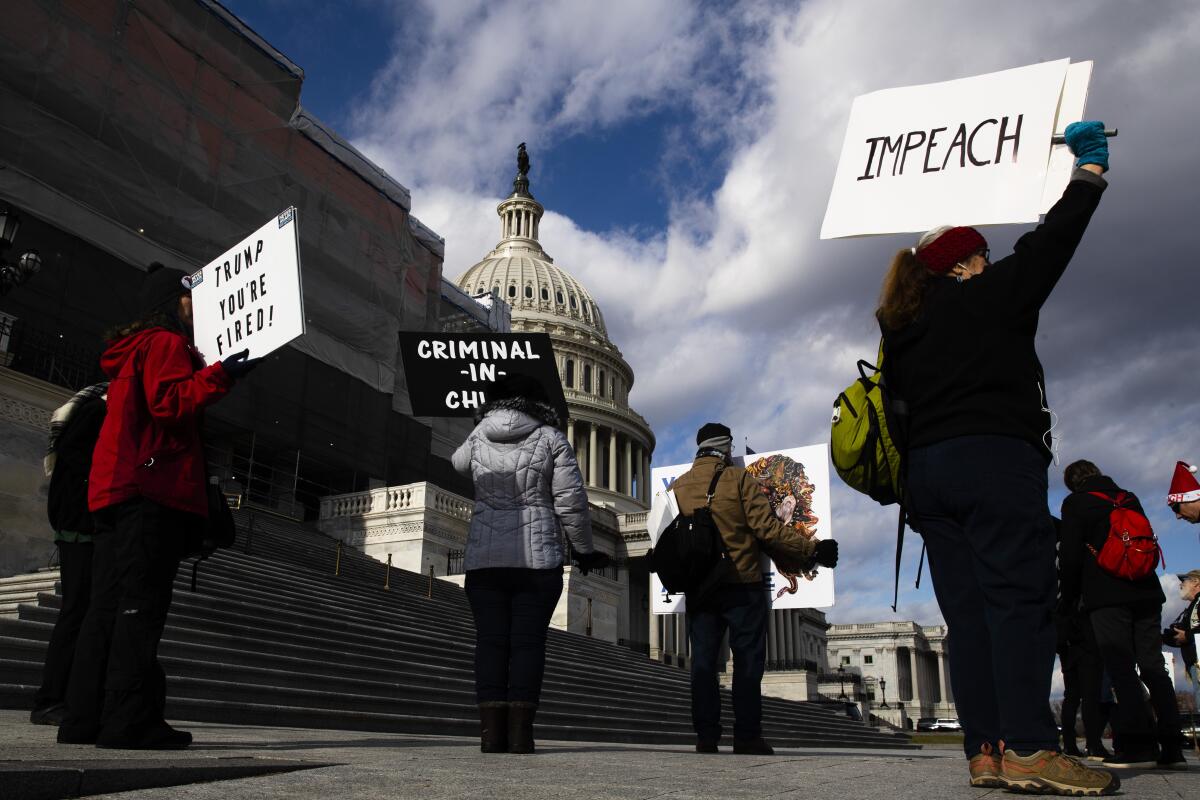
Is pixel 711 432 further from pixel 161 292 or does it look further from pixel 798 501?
pixel 798 501

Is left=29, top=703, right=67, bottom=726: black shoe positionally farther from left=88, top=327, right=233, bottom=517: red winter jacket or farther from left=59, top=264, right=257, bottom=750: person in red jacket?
left=88, top=327, right=233, bottom=517: red winter jacket

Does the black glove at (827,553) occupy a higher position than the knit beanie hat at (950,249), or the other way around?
the knit beanie hat at (950,249)

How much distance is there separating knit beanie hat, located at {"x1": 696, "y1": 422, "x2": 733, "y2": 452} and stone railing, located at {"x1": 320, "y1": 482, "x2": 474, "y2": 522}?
79.6ft

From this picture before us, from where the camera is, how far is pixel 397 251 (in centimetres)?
3856

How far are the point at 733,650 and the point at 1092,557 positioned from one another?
Answer: 241 cm

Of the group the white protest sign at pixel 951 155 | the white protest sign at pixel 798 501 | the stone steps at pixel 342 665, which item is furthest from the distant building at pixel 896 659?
the white protest sign at pixel 951 155

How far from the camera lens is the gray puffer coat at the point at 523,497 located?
5496 millimetres

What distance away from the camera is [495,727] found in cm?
521

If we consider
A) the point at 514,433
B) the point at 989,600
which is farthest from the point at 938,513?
the point at 514,433

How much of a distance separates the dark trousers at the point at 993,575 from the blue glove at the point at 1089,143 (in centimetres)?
113

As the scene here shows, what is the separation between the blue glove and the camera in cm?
386

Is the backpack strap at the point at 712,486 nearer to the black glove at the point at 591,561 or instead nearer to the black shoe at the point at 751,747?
the black glove at the point at 591,561

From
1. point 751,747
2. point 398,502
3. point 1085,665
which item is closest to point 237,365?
point 751,747

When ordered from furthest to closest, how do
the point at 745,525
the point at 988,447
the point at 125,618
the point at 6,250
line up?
the point at 6,250, the point at 745,525, the point at 125,618, the point at 988,447
